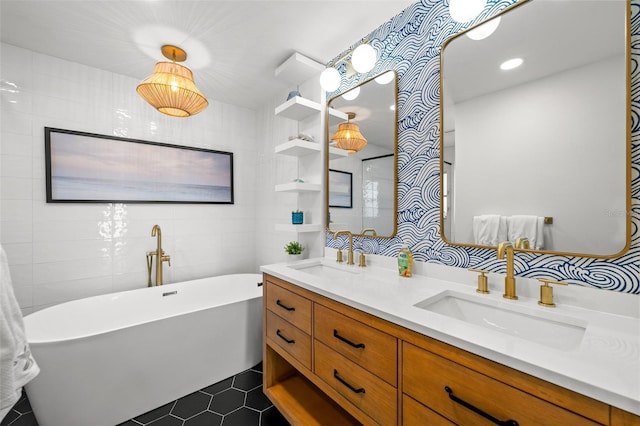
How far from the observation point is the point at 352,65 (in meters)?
1.86

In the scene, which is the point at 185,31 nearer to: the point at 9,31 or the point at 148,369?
the point at 9,31

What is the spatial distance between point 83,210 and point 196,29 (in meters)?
1.75

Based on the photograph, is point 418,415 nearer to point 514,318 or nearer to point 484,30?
point 514,318

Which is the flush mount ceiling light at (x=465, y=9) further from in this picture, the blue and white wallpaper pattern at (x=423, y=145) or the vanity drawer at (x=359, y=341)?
the vanity drawer at (x=359, y=341)

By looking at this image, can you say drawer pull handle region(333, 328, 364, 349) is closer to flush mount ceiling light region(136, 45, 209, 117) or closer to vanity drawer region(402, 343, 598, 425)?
vanity drawer region(402, 343, 598, 425)

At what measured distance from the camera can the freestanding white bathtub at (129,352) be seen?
1426 mm

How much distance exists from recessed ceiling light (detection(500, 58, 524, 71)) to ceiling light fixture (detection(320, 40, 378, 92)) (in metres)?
0.78

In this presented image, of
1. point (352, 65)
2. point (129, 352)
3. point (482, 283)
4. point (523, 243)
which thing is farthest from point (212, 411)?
point (352, 65)

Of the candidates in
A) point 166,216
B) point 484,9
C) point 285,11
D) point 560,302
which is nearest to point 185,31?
point 285,11

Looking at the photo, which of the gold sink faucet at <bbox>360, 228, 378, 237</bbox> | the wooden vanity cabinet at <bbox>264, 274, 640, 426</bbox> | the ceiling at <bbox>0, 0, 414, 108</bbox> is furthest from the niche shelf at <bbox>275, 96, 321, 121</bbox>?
the wooden vanity cabinet at <bbox>264, 274, 640, 426</bbox>

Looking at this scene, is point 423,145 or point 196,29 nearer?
point 423,145

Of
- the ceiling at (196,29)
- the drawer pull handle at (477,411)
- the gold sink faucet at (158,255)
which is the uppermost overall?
the ceiling at (196,29)

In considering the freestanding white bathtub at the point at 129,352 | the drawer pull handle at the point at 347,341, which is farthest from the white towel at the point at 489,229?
the freestanding white bathtub at the point at 129,352

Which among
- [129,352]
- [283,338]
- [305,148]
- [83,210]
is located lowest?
[129,352]
